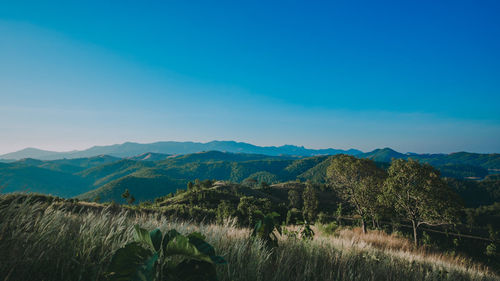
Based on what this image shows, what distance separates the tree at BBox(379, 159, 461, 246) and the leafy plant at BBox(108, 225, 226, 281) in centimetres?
2644

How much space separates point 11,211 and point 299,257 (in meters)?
3.13

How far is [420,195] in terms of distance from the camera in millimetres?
23359

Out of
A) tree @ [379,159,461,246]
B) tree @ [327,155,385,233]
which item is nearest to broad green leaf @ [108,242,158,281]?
tree @ [379,159,461,246]

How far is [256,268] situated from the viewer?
83.1 inches

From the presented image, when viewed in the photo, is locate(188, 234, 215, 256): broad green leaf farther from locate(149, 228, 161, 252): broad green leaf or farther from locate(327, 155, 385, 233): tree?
locate(327, 155, 385, 233): tree

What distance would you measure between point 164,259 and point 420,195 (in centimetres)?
2971

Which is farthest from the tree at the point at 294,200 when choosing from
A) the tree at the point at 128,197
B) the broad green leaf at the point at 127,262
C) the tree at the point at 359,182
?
the broad green leaf at the point at 127,262

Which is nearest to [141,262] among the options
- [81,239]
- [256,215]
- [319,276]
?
[81,239]

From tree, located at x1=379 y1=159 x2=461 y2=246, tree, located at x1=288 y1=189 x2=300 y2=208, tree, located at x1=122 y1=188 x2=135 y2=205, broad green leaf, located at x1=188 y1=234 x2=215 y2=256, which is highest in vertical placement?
broad green leaf, located at x1=188 y1=234 x2=215 y2=256

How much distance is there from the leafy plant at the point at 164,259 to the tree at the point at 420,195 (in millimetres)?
26435

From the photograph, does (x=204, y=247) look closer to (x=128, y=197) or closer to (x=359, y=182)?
(x=359, y=182)

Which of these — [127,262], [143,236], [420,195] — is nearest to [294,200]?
[420,195]

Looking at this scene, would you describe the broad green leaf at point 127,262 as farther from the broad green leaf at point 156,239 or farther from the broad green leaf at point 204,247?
the broad green leaf at point 204,247

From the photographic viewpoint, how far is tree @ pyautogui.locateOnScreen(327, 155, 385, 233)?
29766 millimetres
